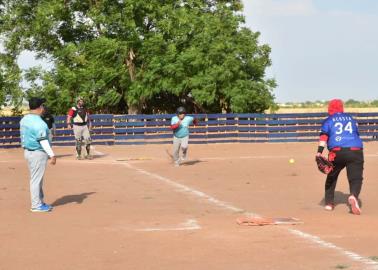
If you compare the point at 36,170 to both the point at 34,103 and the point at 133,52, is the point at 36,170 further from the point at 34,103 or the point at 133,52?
the point at 133,52

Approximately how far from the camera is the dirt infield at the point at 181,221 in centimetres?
726

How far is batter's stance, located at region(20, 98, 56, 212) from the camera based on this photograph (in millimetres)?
10805

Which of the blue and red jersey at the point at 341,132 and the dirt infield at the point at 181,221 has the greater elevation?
the blue and red jersey at the point at 341,132

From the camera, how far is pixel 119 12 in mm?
33469

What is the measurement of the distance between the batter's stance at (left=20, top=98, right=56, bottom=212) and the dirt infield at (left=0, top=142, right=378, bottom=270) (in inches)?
16.1

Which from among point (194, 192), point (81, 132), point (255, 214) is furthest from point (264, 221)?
point (81, 132)

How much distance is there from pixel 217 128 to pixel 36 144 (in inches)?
840

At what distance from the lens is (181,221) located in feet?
32.2

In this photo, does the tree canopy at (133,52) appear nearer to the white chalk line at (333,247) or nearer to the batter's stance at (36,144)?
the batter's stance at (36,144)

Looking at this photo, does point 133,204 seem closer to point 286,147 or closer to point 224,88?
point 286,147

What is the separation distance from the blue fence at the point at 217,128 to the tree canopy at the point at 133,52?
6.51ft

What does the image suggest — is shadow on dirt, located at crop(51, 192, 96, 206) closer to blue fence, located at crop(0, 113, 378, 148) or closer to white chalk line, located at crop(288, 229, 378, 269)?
white chalk line, located at crop(288, 229, 378, 269)

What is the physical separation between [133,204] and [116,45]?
21.8 metres

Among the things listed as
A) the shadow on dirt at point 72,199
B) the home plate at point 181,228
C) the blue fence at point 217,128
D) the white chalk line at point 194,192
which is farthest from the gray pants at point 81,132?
the home plate at point 181,228
